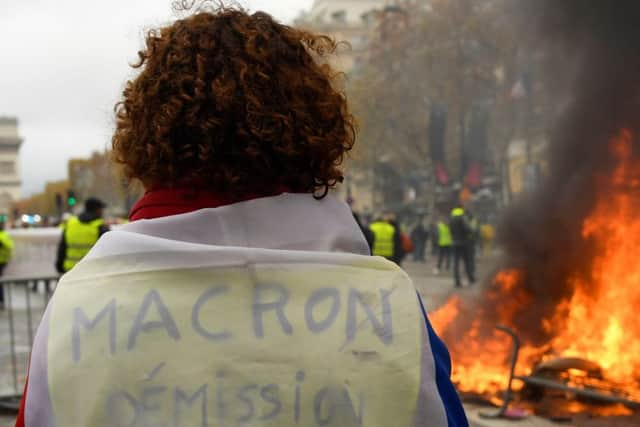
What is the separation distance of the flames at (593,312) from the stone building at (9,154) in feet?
266

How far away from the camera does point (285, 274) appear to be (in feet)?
4.89

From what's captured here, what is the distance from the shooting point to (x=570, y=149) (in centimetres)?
854

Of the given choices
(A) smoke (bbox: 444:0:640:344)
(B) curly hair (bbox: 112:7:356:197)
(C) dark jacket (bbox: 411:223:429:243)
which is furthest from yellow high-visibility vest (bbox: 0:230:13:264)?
(C) dark jacket (bbox: 411:223:429:243)

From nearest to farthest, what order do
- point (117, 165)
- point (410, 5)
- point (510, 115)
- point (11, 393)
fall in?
point (117, 165), point (11, 393), point (510, 115), point (410, 5)

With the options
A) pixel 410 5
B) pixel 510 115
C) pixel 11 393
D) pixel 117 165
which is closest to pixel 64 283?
pixel 117 165

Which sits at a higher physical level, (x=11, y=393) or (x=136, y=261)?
Result: (x=136, y=261)

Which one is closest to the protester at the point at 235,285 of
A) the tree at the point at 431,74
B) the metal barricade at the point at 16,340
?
the metal barricade at the point at 16,340

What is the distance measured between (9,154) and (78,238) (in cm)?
7867

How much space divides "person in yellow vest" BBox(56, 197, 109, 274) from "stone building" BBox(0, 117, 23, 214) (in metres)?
76.3

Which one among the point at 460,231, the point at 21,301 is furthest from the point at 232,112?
the point at 460,231

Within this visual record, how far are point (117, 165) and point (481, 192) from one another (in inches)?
1185

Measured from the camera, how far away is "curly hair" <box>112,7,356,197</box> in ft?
5.00

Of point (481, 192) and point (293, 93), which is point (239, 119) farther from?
point (481, 192)

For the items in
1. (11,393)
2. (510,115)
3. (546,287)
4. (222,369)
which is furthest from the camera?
(510,115)
